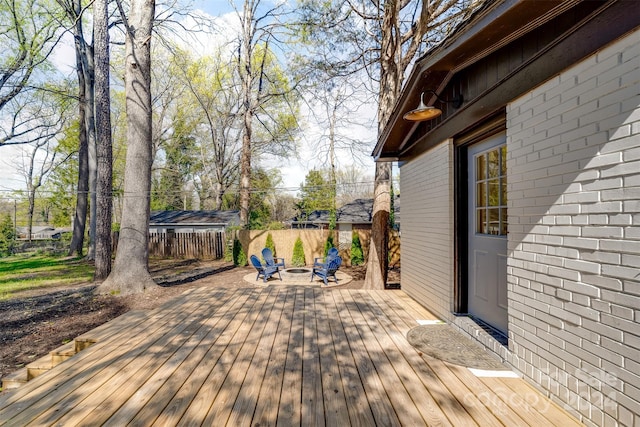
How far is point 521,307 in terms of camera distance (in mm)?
2152

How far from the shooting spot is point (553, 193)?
189cm

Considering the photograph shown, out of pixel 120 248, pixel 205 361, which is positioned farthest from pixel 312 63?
pixel 205 361

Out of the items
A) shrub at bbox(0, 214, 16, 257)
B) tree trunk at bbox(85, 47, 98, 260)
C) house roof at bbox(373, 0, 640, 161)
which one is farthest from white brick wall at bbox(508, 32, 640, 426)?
shrub at bbox(0, 214, 16, 257)

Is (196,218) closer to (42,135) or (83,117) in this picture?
(83,117)

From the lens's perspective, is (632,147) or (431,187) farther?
(431,187)

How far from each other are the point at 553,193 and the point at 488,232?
1.13 m

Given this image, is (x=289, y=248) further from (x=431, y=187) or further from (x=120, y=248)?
(x=431, y=187)

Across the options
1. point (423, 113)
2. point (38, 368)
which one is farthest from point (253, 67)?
point (38, 368)

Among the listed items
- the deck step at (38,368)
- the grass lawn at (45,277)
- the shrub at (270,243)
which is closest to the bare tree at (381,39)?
the deck step at (38,368)

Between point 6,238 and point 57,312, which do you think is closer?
point 57,312

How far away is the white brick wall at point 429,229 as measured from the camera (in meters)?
3.40

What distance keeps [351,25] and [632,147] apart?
7.26 meters

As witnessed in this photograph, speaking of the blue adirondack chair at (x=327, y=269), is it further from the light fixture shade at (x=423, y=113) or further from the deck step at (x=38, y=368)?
the deck step at (x=38, y=368)

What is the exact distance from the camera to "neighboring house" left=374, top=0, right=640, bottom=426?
1.46m
